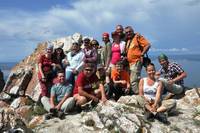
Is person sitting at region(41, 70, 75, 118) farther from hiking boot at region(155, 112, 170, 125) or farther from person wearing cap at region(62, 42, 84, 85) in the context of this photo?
hiking boot at region(155, 112, 170, 125)

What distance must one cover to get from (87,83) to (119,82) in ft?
5.47

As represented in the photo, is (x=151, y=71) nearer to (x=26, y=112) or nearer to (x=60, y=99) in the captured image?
(x=60, y=99)

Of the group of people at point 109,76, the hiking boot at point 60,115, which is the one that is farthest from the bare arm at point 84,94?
the hiking boot at point 60,115

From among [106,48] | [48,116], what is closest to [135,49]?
[106,48]

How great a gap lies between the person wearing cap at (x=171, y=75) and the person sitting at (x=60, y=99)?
4105mm

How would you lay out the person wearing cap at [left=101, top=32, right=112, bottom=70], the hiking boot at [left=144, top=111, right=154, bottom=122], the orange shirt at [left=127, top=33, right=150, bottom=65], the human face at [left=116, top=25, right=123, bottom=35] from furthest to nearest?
the person wearing cap at [left=101, top=32, right=112, bottom=70] → the human face at [left=116, top=25, right=123, bottom=35] → the orange shirt at [left=127, top=33, right=150, bottom=65] → the hiking boot at [left=144, top=111, right=154, bottom=122]

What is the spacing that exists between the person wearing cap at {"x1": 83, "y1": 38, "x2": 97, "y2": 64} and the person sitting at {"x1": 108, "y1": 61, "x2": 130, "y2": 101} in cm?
108

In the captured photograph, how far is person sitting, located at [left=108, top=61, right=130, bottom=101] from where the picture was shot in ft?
60.4

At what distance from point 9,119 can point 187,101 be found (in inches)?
317

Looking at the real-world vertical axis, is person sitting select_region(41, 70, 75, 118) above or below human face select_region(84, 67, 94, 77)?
below

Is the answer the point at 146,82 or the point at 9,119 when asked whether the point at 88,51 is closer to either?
the point at 146,82

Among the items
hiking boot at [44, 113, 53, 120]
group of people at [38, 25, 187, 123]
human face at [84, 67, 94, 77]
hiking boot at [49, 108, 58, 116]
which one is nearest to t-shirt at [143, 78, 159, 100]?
group of people at [38, 25, 187, 123]

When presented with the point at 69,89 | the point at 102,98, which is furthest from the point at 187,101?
the point at 69,89

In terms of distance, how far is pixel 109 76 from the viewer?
18.7 m
